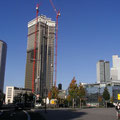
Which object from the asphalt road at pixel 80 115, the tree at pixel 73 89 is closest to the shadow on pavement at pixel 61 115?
the asphalt road at pixel 80 115

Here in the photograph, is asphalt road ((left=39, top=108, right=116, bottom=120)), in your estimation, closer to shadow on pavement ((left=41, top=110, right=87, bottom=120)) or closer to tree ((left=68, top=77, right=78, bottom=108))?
shadow on pavement ((left=41, top=110, right=87, bottom=120))

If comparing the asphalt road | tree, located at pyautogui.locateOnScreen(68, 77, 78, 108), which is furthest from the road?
tree, located at pyautogui.locateOnScreen(68, 77, 78, 108)

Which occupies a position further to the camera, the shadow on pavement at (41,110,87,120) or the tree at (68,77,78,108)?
the tree at (68,77,78,108)

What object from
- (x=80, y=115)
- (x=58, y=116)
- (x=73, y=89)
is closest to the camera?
(x=58, y=116)

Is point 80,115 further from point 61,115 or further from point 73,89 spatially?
point 73,89

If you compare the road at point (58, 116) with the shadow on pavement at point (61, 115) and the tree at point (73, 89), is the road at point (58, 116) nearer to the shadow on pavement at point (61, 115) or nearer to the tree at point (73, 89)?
the shadow on pavement at point (61, 115)

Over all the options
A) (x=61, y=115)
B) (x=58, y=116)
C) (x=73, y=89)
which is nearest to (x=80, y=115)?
(x=61, y=115)

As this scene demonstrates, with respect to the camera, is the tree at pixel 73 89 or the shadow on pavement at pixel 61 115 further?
the tree at pixel 73 89

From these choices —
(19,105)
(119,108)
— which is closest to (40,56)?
(19,105)

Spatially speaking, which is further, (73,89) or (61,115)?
(73,89)

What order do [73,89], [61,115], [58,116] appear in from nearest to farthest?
[58,116]
[61,115]
[73,89]

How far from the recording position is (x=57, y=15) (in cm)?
15350

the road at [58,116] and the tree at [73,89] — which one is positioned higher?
the tree at [73,89]

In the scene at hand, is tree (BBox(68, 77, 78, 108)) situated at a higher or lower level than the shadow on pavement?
higher
